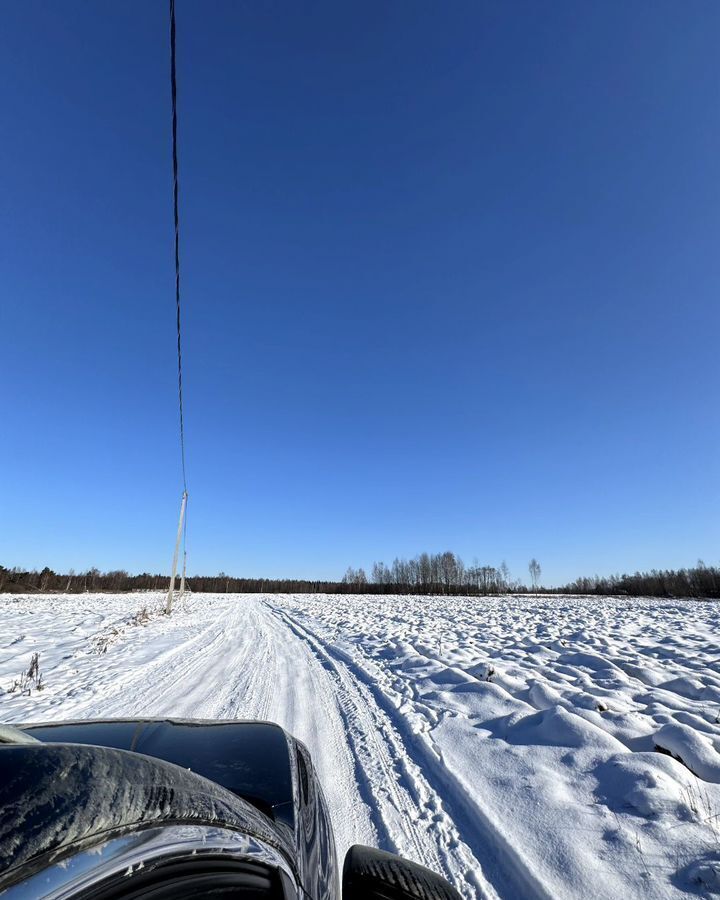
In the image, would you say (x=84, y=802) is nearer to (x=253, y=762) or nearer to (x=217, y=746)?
(x=253, y=762)

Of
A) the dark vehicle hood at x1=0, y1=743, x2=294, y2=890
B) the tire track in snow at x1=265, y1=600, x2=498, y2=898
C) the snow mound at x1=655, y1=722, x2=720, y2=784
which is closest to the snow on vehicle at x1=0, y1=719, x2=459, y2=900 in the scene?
the dark vehicle hood at x1=0, y1=743, x2=294, y2=890

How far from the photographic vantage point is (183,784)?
105 centimetres

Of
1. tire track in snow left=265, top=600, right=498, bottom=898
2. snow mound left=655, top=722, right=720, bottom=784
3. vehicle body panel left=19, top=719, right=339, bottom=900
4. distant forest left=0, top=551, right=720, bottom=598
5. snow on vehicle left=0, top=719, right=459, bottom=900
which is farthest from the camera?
distant forest left=0, top=551, right=720, bottom=598

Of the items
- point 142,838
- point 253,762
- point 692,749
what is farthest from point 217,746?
point 692,749

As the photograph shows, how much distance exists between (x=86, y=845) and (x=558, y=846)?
3012 mm

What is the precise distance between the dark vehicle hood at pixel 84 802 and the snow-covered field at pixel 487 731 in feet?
7.09

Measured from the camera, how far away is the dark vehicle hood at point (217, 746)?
1.64 metres

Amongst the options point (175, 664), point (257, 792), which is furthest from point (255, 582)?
point (257, 792)

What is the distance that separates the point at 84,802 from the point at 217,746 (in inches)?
54.1

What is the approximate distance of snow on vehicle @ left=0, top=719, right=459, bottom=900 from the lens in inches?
28.7

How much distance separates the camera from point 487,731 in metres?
4.38

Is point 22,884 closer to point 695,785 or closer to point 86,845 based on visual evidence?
point 86,845

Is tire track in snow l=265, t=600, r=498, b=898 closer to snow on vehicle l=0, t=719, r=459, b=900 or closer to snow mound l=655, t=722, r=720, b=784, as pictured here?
snow on vehicle l=0, t=719, r=459, b=900

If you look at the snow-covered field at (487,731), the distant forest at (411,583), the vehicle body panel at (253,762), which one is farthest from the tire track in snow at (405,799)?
the distant forest at (411,583)
